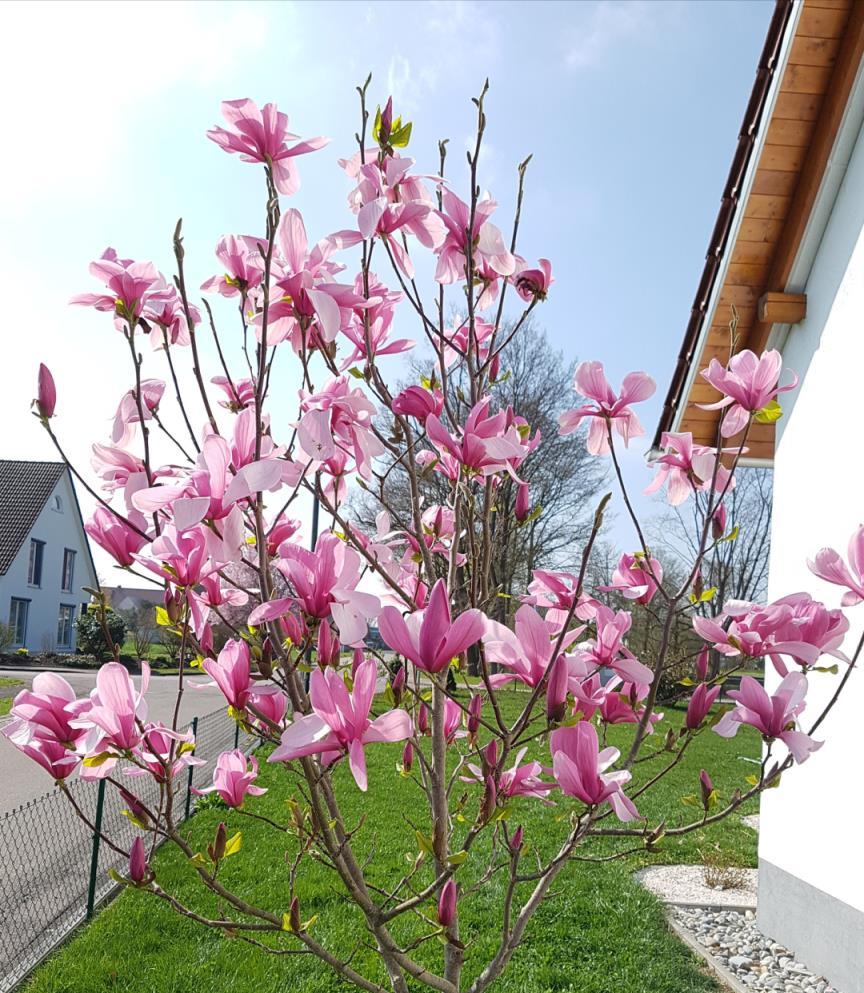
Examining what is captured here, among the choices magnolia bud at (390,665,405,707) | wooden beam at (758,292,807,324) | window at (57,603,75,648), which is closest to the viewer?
magnolia bud at (390,665,405,707)

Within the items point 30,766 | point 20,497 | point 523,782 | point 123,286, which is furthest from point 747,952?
point 20,497

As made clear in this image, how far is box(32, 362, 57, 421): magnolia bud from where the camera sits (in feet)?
4.72

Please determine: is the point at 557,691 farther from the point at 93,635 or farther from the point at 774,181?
the point at 93,635

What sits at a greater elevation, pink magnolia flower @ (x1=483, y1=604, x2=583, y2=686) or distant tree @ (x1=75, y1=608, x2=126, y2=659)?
pink magnolia flower @ (x1=483, y1=604, x2=583, y2=686)

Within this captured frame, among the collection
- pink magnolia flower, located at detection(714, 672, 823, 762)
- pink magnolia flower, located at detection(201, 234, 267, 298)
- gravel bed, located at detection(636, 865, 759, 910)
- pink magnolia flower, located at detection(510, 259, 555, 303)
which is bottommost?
gravel bed, located at detection(636, 865, 759, 910)

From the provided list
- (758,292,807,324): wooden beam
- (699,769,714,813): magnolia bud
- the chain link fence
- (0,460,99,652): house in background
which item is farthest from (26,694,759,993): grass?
(0,460,99,652): house in background

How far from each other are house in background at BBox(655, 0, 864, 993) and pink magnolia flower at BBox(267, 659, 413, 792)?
298cm

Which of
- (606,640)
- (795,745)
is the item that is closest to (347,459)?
(606,640)

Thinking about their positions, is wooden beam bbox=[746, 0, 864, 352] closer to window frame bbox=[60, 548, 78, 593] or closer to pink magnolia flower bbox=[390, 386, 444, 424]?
pink magnolia flower bbox=[390, 386, 444, 424]

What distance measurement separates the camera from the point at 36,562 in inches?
1037

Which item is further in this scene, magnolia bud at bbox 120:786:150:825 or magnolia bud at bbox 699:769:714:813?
magnolia bud at bbox 699:769:714:813

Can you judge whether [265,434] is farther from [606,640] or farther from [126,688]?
[606,640]

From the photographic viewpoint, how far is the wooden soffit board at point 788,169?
145 inches

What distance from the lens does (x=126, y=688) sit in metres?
1.25
